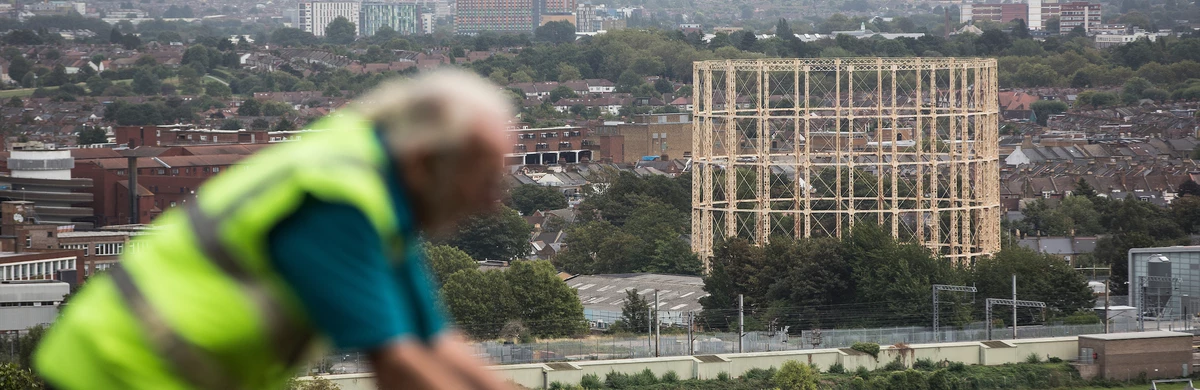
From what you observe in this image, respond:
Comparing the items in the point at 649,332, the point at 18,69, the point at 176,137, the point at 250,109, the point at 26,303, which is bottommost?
the point at 649,332

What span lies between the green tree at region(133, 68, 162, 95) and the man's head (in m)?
96.9

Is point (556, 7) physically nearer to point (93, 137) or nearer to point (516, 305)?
point (93, 137)

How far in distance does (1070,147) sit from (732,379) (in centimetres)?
4345

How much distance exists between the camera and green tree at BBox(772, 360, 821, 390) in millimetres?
21312

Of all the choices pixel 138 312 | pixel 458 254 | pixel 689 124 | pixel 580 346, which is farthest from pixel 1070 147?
pixel 138 312

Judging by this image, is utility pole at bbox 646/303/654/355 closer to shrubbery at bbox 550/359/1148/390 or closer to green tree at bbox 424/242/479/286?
shrubbery at bbox 550/359/1148/390

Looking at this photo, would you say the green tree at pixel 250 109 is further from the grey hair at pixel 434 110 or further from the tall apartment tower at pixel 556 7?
the tall apartment tower at pixel 556 7

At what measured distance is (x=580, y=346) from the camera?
2369cm

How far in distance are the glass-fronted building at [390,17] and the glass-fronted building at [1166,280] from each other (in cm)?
15217

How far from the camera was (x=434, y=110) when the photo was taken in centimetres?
150

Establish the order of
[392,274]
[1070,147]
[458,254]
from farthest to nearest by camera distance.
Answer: [1070,147] → [458,254] → [392,274]

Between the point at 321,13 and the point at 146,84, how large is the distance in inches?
3452

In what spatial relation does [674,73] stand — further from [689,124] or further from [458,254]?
[458,254]

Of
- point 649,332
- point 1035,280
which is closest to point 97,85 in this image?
point 649,332
